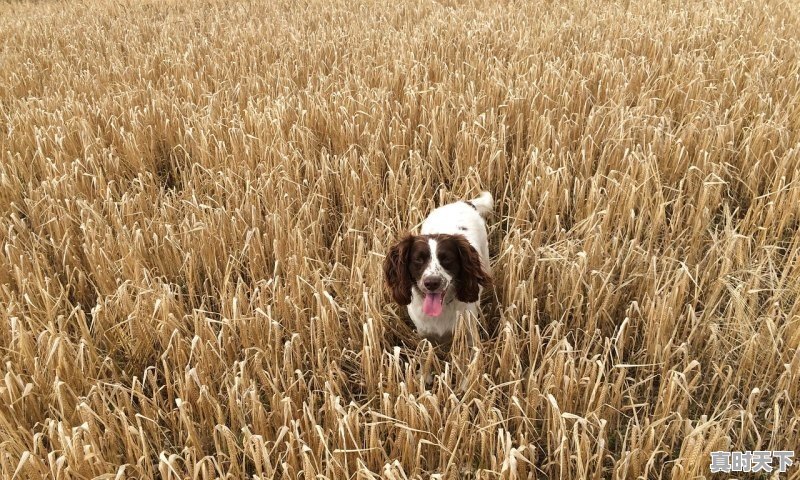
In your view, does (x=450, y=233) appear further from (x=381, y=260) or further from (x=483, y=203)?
(x=483, y=203)

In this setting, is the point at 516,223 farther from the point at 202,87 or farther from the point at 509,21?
the point at 509,21

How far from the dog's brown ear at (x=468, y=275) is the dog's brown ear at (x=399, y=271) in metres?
0.20

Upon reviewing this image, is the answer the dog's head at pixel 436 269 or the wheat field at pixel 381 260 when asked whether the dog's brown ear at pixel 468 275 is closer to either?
the dog's head at pixel 436 269

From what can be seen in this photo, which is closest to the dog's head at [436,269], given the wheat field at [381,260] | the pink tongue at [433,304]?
the pink tongue at [433,304]

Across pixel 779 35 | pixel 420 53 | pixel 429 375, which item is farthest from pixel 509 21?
pixel 429 375

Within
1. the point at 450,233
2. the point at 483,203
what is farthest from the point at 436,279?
the point at 483,203

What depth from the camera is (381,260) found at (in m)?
2.33

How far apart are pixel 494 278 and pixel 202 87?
139 inches

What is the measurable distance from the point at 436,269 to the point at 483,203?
0.88 meters

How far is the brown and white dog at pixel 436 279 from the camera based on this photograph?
194cm

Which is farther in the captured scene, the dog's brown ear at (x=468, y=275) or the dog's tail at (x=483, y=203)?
the dog's tail at (x=483, y=203)

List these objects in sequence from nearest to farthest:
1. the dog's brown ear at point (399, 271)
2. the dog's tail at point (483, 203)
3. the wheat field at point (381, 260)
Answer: the wheat field at point (381, 260)
the dog's brown ear at point (399, 271)
the dog's tail at point (483, 203)

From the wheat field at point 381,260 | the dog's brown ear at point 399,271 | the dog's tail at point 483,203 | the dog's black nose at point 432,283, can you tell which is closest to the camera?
the wheat field at point 381,260

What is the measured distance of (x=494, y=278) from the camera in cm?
237
